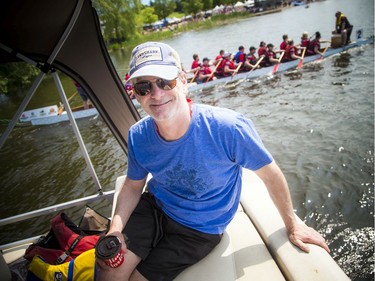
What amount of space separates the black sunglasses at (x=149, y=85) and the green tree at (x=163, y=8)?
279 feet

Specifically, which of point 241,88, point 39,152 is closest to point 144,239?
point 39,152

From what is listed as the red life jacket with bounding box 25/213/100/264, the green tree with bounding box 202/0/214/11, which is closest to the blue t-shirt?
the red life jacket with bounding box 25/213/100/264

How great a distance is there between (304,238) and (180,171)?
0.98 meters

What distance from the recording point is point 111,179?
265 inches

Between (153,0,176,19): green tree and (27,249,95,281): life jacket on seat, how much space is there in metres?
85.3

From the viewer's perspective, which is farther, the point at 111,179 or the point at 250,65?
the point at 250,65

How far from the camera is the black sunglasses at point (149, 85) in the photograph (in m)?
1.70

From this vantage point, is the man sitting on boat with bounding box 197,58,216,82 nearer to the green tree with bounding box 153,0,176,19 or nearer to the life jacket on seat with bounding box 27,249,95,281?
the life jacket on seat with bounding box 27,249,95,281

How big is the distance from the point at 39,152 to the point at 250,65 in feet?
32.9

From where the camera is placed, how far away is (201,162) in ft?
5.66

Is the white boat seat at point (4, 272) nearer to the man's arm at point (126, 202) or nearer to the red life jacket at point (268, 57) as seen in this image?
the man's arm at point (126, 202)

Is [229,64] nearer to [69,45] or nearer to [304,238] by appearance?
[69,45]

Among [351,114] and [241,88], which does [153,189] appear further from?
[241,88]

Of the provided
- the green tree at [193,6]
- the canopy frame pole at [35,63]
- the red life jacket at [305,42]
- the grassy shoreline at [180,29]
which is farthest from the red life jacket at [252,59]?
the green tree at [193,6]
